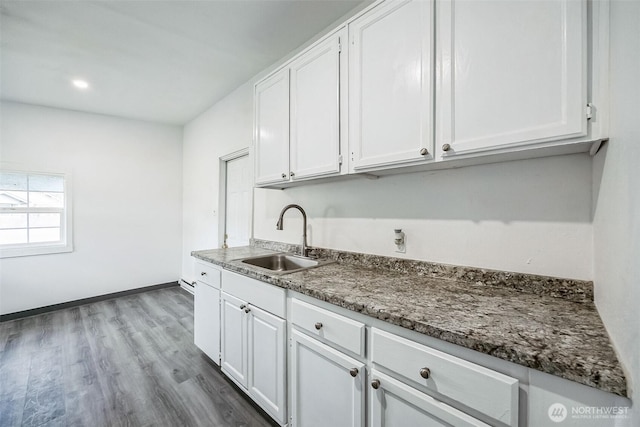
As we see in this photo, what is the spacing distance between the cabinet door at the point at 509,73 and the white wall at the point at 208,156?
2.19 meters

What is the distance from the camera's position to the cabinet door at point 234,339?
5.60 feet

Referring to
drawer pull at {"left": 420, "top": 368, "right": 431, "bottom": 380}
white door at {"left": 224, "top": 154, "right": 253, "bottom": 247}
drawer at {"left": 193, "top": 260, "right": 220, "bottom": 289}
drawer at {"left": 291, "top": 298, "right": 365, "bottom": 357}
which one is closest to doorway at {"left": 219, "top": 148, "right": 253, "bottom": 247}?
white door at {"left": 224, "top": 154, "right": 253, "bottom": 247}

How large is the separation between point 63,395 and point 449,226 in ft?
9.14

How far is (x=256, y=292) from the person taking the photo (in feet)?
5.16

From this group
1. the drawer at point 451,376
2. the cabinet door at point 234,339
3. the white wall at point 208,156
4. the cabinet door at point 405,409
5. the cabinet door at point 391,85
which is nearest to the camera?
the drawer at point 451,376

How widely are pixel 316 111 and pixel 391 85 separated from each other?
1.73 feet

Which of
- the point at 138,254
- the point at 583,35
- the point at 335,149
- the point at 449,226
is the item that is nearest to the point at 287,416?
the point at 449,226

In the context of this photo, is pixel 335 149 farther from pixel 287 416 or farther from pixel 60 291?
pixel 60 291

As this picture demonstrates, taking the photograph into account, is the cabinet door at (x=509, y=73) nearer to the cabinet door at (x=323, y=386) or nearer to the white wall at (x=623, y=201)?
the white wall at (x=623, y=201)

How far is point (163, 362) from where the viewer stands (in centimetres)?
224

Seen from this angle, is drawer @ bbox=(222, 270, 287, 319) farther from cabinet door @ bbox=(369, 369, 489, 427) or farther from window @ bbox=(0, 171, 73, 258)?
window @ bbox=(0, 171, 73, 258)

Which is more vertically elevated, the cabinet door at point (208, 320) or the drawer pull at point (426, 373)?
the drawer pull at point (426, 373)

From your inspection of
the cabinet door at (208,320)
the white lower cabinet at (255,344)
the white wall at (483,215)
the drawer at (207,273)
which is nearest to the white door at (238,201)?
the drawer at (207,273)

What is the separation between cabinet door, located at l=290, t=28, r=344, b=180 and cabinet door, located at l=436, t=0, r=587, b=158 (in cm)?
60
